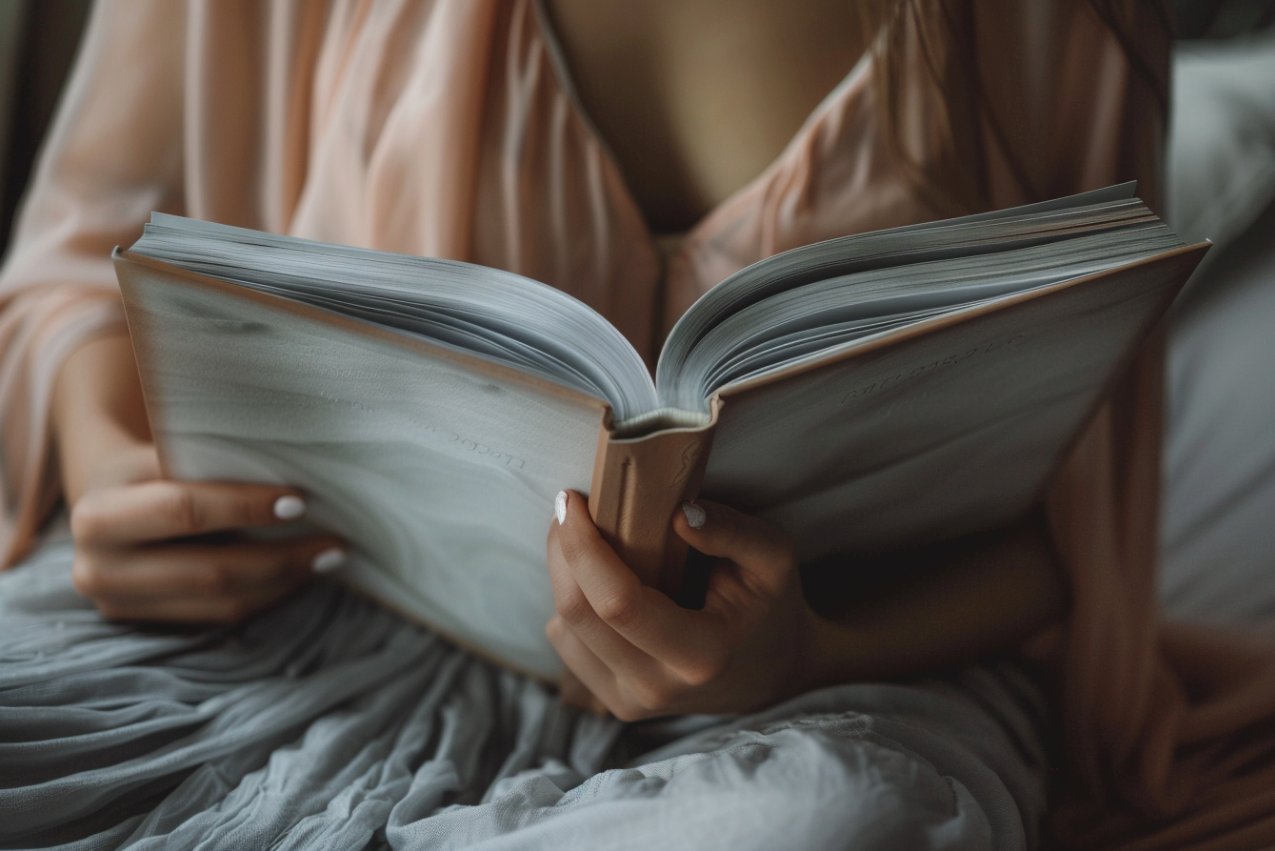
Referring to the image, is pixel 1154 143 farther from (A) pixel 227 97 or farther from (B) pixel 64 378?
(B) pixel 64 378

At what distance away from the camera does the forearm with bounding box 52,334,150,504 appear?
0.62m

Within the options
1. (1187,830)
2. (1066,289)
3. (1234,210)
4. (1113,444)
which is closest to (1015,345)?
(1066,289)

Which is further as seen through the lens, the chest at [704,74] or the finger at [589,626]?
the chest at [704,74]

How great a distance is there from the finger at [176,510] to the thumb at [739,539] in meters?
0.28

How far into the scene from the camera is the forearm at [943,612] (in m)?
0.54

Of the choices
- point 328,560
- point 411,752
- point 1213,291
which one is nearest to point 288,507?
point 328,560

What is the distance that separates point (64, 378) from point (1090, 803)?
0.89m

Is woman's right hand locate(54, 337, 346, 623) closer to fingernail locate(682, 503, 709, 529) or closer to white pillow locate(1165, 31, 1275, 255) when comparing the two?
fingernail locate(682, 503, 709, 529)

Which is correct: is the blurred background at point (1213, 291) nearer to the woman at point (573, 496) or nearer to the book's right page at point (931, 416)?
the woman at point (573, 496)

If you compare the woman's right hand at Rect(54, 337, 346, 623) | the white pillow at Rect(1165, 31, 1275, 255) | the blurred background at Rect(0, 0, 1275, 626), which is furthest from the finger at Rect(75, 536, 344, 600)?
the white pillow at Rect(1165, 31, 1275, 255)

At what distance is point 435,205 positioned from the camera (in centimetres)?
58

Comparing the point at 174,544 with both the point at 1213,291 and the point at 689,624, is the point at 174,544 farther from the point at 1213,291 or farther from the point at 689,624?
the point at 1213,291

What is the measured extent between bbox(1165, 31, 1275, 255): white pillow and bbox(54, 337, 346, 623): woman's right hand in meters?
1.07

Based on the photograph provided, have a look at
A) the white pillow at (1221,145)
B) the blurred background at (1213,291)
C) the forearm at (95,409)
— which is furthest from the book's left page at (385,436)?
the white pillow at (1221,145)
